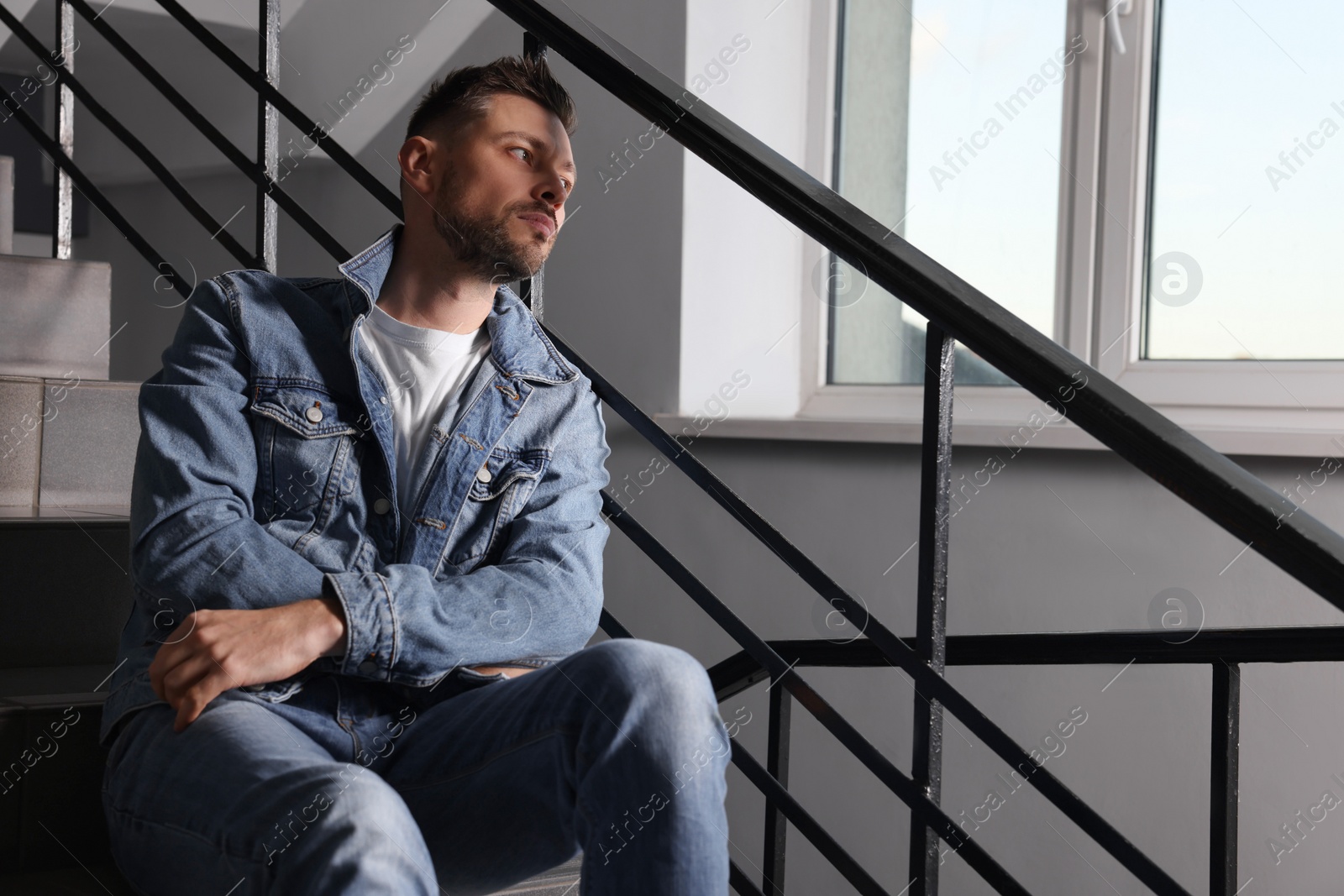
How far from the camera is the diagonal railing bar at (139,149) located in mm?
1536

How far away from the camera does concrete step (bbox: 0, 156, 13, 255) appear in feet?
6.20

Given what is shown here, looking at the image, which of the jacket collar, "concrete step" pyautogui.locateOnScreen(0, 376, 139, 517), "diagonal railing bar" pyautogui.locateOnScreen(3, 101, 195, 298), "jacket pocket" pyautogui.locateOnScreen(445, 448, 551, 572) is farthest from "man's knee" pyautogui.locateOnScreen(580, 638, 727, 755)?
"diagonal railing bar" pyautogui.locateOnScreen(3, 101, 195, 298)

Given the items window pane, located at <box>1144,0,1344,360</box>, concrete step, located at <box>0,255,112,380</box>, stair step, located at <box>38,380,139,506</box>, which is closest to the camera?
stair step, located at <box>38,380,139,506</box>

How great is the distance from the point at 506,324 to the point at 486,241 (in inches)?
3.4

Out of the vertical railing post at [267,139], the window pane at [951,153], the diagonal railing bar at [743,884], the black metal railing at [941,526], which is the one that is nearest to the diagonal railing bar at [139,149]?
the vertical railing post at [267,139]

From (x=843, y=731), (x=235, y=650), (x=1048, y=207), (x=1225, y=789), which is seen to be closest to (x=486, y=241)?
(x=235, y=650)

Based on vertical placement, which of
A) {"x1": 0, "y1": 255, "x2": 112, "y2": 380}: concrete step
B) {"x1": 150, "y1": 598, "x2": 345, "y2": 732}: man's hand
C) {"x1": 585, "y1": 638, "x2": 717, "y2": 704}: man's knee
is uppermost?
{"x1": 0, "y1": 255, "x2": 112, "y2": 380}: concrete step

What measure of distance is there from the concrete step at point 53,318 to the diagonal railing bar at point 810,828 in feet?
3.53

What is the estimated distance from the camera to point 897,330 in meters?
2.52

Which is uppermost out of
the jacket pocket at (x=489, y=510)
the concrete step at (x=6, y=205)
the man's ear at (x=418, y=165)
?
the man's ear at (x=418, y=165)

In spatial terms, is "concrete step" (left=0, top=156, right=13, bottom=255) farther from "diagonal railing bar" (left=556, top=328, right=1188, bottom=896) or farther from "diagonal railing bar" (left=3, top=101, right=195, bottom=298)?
"diagonal railing bar" (left=556, top=328, right=1188, bottom=896)

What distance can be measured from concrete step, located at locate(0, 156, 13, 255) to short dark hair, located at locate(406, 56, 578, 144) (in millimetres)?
993

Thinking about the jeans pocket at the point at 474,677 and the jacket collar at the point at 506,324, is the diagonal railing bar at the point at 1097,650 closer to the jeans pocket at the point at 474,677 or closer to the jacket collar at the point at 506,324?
the jeans pocket at the point at 474,677

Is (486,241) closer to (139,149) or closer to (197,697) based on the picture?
(197,697)
